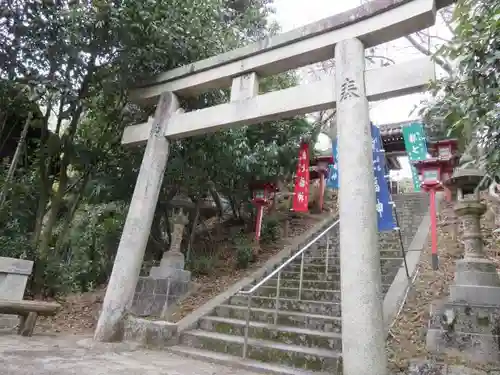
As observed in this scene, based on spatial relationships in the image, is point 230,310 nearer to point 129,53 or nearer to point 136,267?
point 136,267

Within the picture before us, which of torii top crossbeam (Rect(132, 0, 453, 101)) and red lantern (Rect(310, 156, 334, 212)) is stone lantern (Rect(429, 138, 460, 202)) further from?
torii top crossbeam (Rect(132, 0, 453, 101))

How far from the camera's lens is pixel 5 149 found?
29.2ft

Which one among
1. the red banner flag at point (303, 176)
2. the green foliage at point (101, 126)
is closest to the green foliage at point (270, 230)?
the green foliage at point (101, 126)

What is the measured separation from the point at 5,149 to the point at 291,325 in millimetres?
8000

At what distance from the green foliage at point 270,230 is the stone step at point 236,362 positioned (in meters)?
4.55

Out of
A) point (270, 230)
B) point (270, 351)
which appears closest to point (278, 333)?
point (270, 351)

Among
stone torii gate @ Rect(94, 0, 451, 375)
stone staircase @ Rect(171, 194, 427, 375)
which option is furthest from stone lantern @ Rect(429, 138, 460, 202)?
stone torii gate @ Rect(94, 0, 451, 375)

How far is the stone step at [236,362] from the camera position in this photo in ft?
12.6

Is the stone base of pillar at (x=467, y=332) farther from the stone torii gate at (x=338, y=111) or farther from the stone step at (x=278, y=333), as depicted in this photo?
the stone step at (x=278, y=333)

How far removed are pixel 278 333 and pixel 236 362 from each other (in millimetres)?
735

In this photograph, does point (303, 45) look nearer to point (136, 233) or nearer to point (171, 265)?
point (136, 233)

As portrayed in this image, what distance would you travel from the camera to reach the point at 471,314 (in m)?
3.98

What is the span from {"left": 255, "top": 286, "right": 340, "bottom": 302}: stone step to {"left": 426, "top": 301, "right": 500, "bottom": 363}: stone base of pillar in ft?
5.12

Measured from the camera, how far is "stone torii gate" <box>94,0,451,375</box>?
367cm
